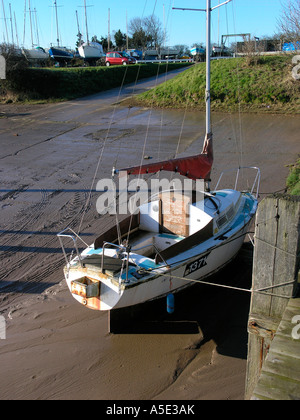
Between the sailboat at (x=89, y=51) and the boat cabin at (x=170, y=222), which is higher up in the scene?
the sailboat at (x=89, y=51)

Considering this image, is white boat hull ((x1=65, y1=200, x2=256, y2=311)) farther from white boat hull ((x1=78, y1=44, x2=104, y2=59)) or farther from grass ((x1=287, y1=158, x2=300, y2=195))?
white boat hull ((x1=78, y1=44, x2=104, y2=59))

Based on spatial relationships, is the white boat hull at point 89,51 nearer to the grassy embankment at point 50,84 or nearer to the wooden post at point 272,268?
the grassy embankment at point 50,84

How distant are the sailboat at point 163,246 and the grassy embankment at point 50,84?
25.9m

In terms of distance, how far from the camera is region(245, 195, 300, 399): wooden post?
4.57m

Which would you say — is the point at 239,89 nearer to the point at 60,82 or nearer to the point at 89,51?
the point at 60,82

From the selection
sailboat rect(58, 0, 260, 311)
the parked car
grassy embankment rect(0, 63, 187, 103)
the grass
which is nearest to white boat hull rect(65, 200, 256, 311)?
sailboat rect(58, 0, 260, 311)

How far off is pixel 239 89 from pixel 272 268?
1056 inches

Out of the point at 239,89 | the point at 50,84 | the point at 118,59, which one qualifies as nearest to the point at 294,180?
the point at 239,89

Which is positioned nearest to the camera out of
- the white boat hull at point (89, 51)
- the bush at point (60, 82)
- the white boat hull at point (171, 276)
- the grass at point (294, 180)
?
the white boat hull at point (171, 276)

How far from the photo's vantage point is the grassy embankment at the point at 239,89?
91.6 feet

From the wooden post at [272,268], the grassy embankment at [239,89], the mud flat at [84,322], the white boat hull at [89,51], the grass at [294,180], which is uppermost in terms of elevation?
the white boat hull at [89,51]

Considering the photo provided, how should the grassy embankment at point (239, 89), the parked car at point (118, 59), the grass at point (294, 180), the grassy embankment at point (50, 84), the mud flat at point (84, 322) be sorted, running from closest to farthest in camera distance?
1. the mud flat at point (84, 322)
2. the grass at point (294, 180)
3. the grassy embankment at point (239, 89)
4. the grassy embankment at point (50, 84)
5. the parked car at point (118, 59)

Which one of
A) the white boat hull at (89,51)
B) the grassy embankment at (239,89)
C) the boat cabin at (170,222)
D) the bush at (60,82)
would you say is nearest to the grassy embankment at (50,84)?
the bush at (60,82)
